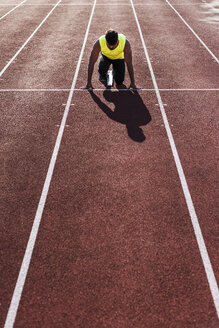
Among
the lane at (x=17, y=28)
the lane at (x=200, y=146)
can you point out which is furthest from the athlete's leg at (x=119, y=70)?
the lane at (x=17, y=28)

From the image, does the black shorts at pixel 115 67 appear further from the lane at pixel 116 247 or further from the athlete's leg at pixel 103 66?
the lane at pixel 116 247

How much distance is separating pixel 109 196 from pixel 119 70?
427cm

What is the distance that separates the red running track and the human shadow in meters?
0.04

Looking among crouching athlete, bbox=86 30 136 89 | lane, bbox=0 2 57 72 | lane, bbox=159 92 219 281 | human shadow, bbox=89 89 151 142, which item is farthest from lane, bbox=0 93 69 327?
lane, bbox=0 2 57 72

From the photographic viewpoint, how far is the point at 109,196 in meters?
4.88

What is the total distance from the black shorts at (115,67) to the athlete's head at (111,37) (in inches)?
28.1

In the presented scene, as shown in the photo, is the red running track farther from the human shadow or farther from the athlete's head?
the athlete's head

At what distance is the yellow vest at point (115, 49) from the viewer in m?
7.36

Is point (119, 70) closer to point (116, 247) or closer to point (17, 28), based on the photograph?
point (116, 247)

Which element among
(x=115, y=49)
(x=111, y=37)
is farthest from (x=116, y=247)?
(x=115, y=49)

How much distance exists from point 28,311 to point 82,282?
0.66m

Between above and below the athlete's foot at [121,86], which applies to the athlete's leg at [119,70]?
above

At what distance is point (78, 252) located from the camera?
13.2 feet

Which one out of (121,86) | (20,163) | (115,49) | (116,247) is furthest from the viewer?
(121,86)
